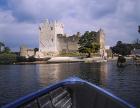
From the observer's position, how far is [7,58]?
6427 inches

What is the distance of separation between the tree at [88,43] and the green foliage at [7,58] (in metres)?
32.7

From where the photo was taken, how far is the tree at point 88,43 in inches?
6314

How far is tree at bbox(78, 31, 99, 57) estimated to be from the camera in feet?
526

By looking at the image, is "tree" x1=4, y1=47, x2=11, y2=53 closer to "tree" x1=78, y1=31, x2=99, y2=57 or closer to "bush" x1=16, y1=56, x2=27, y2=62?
"bush" x1=16, y1=56, x2=27, y2=62

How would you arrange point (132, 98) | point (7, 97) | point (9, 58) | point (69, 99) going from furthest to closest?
1. point (9, 58)
2. point (7, 97)
3. point (132, 98)
4. point (69, 99)

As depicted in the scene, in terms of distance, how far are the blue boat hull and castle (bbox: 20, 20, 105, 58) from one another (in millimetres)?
163531

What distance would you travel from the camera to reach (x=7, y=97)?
28219 mm

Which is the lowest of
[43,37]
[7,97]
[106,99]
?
[7,97]

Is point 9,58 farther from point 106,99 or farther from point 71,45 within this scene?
point 106,99

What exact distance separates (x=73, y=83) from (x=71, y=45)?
168 meters

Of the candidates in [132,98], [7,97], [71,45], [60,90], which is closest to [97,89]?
[60,90]

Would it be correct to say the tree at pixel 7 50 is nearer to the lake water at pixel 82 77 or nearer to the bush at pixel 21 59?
the bush at pixel 21 59

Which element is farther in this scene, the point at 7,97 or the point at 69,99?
the point at 7,97

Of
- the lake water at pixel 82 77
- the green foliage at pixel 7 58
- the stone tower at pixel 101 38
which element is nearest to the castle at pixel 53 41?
the stone tower at pixel 101 38
